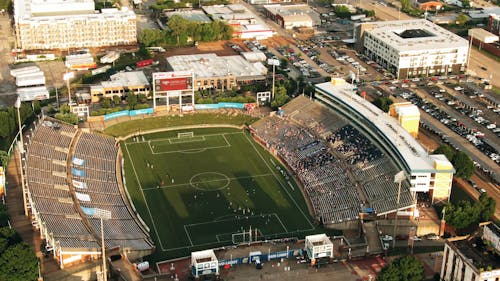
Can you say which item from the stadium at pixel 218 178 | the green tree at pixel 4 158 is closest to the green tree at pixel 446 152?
the stadium at pixel 218 178

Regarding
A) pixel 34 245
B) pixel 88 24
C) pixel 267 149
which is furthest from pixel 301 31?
pixel 34 245

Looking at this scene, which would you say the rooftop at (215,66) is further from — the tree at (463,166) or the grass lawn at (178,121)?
the tree at (463,166)

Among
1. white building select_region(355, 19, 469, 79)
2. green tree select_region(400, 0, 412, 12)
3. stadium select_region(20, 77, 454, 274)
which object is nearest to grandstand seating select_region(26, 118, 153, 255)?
stadium select_region(20, 77, 454, 274)

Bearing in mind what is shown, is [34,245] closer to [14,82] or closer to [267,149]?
[267,149]

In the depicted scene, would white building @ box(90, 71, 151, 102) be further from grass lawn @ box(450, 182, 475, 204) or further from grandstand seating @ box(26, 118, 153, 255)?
grass lawn @ box(450, 182, 475, 204)

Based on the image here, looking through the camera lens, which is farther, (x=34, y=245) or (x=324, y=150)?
(x=324, y=150)

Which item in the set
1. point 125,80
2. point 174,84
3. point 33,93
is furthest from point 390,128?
point 33,93
